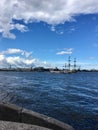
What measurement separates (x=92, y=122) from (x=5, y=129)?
28.9 ft

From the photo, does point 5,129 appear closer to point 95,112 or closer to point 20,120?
point 20,120

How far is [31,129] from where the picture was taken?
7.52m

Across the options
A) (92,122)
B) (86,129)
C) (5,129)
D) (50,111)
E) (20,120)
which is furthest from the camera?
(50,111)

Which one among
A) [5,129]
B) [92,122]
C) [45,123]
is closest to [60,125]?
[45,123]

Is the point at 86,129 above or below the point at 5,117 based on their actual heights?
below

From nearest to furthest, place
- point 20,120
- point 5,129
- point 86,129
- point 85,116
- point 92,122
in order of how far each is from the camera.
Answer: point 5,129, point 20,120, point 86,129, point 92,122, point 85,116

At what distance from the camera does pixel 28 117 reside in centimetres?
938

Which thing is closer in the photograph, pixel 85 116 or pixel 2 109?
pixel 2 109

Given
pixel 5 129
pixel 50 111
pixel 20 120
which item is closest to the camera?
pixel 5 129

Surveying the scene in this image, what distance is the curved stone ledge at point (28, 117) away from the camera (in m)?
8.91

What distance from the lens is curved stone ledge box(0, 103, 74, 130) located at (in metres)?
8.91

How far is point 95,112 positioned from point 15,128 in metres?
12.0

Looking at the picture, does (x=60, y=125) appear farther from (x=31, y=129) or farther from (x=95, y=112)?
(x=95, y=112)

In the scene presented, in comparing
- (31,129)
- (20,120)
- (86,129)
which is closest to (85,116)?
(86,129)
